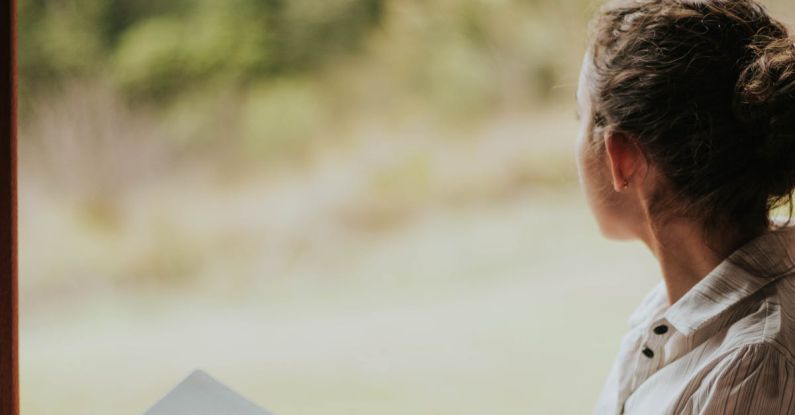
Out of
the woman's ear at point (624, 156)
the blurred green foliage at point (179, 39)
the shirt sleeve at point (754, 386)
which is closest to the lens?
the shirt sleeve at point (754, 386)

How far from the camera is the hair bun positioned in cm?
83

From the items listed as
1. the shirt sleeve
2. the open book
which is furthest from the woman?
the open book

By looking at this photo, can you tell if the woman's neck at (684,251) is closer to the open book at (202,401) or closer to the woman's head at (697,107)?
the woman's head at (697,107)

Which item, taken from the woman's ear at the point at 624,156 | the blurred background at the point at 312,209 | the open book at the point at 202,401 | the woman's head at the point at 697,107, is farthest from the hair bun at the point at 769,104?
the blurred background at the point at 312,209

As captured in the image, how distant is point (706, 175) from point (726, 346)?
0.16 m

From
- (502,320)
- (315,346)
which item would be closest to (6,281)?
(315,346)

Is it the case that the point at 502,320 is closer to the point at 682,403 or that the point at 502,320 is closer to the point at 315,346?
the point at 315,346

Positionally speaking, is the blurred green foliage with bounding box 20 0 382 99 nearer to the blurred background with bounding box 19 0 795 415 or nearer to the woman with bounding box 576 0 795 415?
the blurred background with bounding box 19 0 795 415

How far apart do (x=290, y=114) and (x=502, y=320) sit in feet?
1.70

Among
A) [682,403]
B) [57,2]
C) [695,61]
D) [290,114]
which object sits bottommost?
[682,403]

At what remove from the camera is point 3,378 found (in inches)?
39.7

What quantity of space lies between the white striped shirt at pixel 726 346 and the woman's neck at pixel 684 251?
19 millimetres

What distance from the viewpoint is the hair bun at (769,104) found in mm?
832

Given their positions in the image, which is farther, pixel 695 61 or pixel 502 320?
pixel 502 320
